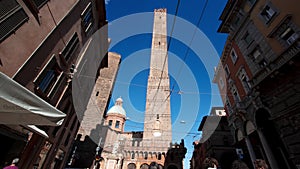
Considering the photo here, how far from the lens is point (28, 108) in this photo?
290cm

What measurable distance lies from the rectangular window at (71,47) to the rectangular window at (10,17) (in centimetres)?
297

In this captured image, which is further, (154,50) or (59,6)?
(154,50)

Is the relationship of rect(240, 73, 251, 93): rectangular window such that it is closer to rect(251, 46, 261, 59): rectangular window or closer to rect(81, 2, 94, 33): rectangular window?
rect(251, 46, 261, 59): rectangular window

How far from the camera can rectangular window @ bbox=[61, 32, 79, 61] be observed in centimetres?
840

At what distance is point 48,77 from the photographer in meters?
7.46

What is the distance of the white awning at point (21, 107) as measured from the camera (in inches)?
103

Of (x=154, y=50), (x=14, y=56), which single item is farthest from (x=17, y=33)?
(x=154, y=50)

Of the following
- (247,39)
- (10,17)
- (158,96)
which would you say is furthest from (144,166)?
(10,17)

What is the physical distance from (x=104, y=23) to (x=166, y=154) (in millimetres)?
28556

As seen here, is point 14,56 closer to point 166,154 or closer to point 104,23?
point 104,23

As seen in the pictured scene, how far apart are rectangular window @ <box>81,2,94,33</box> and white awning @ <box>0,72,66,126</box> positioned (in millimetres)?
8485

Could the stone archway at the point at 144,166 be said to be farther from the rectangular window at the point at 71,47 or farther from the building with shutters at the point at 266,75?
the rectangular window at the point at 71,47

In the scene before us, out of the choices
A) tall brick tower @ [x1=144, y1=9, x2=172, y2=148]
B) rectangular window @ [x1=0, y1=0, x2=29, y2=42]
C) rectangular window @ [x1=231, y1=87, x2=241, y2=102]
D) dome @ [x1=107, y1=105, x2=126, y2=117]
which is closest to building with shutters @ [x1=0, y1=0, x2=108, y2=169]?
rectangular window @ [x1=0, y1=0, x2=29, y2=42]

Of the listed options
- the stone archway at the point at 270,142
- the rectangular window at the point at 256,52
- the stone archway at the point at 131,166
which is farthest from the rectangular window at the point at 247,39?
the stone archway at the point at 131,166
